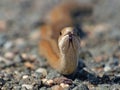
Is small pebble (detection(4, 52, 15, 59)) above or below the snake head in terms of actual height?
above

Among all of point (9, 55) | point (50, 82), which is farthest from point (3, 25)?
point (50, 82)

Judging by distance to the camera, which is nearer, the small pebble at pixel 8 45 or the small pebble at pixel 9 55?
the small pebble at pixel 9 55

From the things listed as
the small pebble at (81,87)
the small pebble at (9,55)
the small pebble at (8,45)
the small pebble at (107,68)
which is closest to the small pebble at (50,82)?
the small pebble at (81,87)

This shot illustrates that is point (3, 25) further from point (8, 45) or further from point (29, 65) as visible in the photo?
point (29, 65)

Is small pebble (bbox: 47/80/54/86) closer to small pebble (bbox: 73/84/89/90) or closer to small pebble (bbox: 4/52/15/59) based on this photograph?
small pebble (bbox: 73/84/89/90)

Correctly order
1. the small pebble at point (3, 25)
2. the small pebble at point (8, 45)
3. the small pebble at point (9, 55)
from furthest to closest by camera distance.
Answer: the small pebble at point (3, 25) < the small pebble at point (8, 45) < the small pebble at point (9, 55)

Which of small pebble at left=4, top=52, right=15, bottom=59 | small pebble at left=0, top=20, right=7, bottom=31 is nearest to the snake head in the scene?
small pebble at left=4, top=52, right=15, bottom=59

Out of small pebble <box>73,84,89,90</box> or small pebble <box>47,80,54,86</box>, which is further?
small pebble <box>47,80,54,86</box>

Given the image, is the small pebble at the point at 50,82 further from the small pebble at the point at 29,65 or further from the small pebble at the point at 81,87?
the small pebble at the point at 29,65
